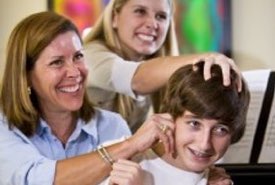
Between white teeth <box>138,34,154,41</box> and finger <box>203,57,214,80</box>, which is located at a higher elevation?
finger <box>203,57,214,80</box>

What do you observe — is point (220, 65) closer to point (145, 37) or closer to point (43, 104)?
point (43, 104)

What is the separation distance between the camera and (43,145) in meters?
1.45

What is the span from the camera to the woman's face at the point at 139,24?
1862mm

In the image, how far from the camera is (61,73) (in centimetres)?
141

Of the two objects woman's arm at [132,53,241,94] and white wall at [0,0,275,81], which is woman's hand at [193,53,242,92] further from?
white wall at [0,0,275,81]

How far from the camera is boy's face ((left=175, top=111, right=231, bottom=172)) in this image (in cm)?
118

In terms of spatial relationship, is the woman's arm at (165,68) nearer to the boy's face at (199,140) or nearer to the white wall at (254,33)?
the boy's face at (199,140)

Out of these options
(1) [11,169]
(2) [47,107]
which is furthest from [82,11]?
(1) [11,169]

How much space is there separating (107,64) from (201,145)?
0.60 meters

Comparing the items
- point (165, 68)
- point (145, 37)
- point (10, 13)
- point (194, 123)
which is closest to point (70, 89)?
point (165, 68)

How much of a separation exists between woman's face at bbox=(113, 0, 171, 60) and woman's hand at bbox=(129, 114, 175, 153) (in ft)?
2.30

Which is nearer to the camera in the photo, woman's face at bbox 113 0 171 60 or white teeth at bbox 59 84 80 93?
white teeth at bbox 59 84 80 93

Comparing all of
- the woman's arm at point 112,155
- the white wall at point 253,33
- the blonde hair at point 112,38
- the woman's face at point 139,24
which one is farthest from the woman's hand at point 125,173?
the white wall at point 253,33

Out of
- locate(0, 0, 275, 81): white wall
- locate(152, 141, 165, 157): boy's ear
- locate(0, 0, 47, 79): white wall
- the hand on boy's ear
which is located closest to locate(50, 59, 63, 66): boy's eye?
locate(152, 141, 165, 157): boy's ear
